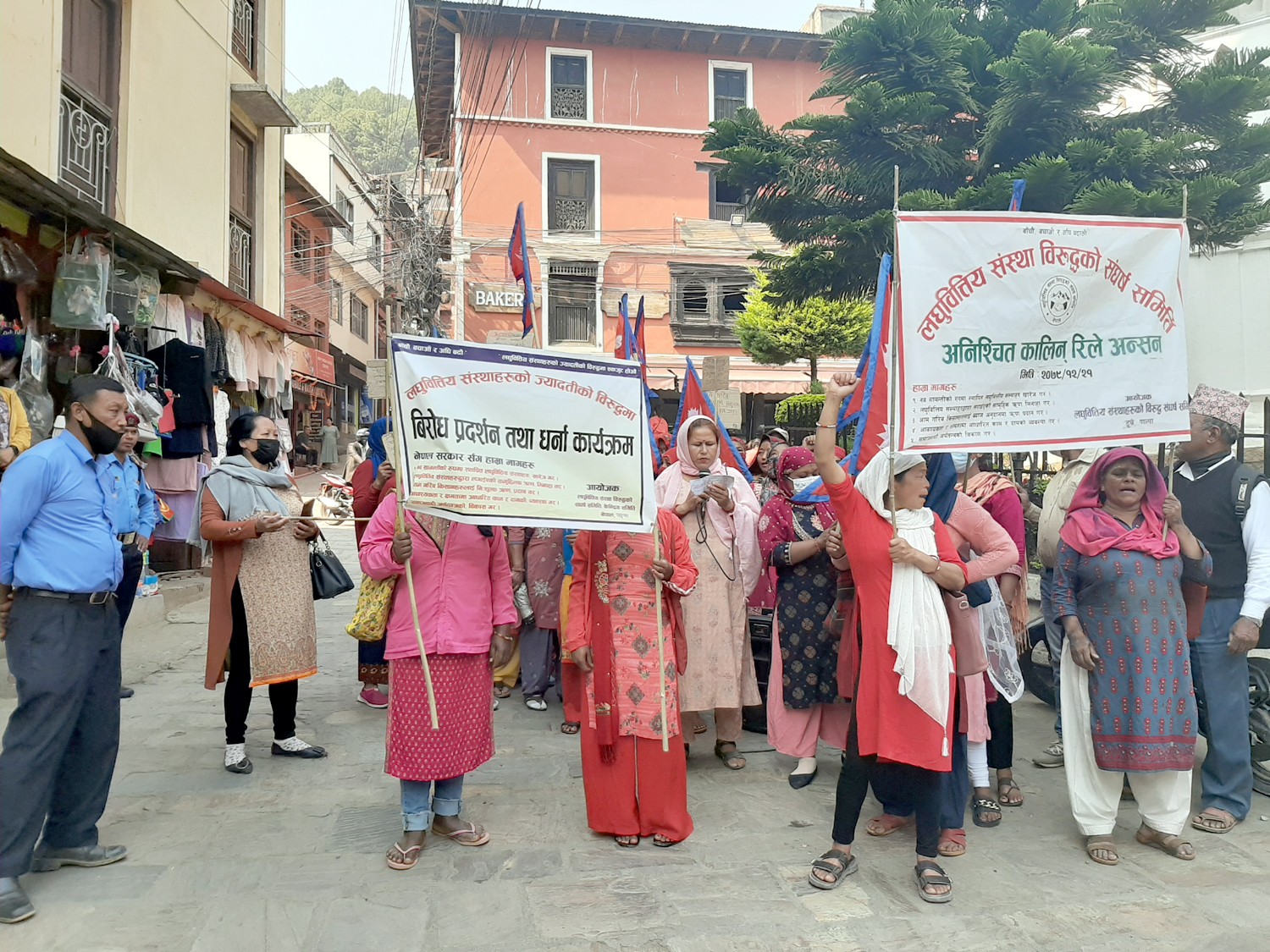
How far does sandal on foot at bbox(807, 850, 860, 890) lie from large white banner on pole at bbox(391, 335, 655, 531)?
4.70ft

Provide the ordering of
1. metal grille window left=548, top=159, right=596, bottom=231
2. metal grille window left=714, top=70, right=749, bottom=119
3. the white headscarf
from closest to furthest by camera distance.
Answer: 1. the white headscarf
2. metal grille window left=548, top=159, right=596, bottom=231
3. metal grille window left=714, top=70, right=749, bottom=119

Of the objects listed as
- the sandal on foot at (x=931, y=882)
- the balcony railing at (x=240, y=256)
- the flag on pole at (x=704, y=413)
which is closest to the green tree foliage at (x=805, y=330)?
the balcony railing at (x=240, y=256)

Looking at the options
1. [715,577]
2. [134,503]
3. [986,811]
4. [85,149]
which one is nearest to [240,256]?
[85,149]

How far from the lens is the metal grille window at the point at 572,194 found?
24.1m

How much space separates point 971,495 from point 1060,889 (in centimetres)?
174

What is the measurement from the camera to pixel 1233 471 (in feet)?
13.0

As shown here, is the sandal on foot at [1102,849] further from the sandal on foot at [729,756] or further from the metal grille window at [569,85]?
the metal grille window at [569,85]

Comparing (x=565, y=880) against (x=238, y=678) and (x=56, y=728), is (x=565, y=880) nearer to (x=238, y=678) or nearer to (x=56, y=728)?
(x=56, y=728)

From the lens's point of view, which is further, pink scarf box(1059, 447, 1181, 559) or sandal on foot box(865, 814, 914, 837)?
sandal on foot box(865, 814, 914, 837)

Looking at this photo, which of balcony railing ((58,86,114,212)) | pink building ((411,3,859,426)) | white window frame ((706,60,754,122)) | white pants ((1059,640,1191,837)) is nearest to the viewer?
white pants ((1059,640,1191,837))

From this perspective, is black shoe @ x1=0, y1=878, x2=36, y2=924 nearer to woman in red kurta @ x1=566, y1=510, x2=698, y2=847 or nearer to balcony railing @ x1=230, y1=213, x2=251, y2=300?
woman in red kurta @ x1=566, y1=510, x2=698, y2=847

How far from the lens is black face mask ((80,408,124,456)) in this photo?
132 inches

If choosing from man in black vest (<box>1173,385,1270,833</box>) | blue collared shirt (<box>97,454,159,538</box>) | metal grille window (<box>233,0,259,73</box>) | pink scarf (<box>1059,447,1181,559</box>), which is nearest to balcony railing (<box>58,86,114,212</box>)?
blue collared shirt (<box>97,454,159,538</box>)

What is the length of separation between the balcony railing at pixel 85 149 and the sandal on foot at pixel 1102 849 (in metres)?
8.03
